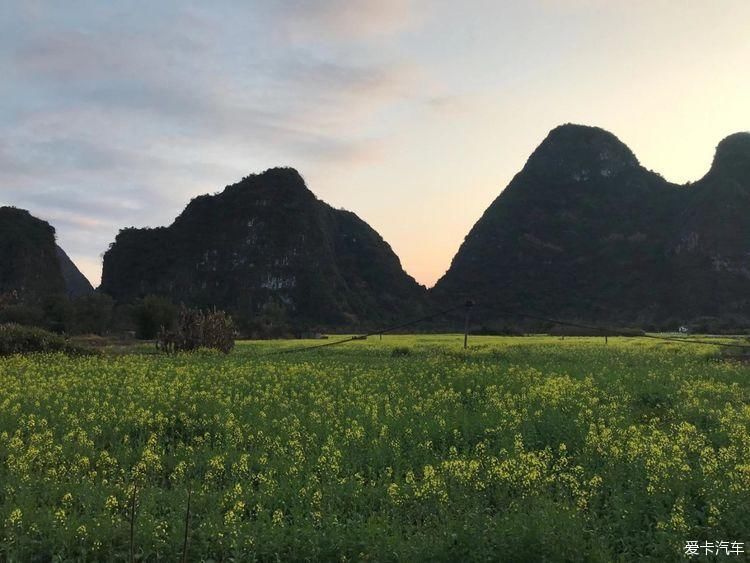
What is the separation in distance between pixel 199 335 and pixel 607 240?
12517 cm

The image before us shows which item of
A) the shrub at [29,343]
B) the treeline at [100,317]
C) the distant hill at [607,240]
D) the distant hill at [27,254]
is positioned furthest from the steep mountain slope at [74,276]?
the shrub at [29,343]

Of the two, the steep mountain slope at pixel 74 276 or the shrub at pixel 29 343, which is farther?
the steep mountain slope at pixel 74 276

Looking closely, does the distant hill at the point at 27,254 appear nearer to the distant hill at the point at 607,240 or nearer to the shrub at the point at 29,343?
the shrub at the point at 29,343

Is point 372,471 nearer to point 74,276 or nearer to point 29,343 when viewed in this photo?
point 29,343

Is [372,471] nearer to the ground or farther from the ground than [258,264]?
nearer to the ground

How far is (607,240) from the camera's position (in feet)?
458

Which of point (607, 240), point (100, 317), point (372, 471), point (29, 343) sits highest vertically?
point (607, 240)

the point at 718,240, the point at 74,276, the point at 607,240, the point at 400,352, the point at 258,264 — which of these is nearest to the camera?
the point at 400,352

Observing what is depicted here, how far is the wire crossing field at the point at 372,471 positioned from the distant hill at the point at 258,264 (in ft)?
304

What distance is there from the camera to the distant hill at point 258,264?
114 meters

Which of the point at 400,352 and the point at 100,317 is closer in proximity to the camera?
the point at 400,352

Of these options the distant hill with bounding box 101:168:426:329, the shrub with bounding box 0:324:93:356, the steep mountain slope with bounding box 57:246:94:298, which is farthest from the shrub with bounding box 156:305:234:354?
the steep mountain slope with bounding box 57:246:94:298

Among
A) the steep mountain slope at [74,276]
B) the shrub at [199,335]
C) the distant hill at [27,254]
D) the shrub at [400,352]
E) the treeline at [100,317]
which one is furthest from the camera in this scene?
the steep mountain slope at [74,276]

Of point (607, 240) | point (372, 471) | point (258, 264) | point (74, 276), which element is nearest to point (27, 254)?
point (258, 264)
